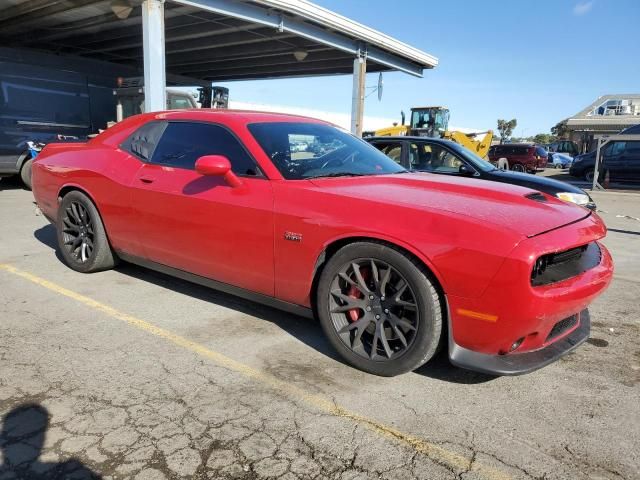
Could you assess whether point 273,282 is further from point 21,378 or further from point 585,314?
point 585,314

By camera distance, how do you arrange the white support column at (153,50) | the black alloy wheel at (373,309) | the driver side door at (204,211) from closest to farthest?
1. the black alloy wheel at (373,309)
2. the driver side door at (204,211)
3. the white support column at (153,50)

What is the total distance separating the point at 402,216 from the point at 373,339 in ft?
2.40

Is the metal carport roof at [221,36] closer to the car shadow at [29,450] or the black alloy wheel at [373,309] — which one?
the black alloy wheel at [373,309]

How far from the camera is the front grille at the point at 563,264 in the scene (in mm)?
2412

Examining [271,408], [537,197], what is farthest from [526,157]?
[271,408]

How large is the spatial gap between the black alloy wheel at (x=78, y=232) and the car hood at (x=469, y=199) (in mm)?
2493

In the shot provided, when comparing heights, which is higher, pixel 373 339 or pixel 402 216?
pixel 402 216

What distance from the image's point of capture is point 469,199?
9.27ft

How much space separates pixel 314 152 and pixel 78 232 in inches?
98.4

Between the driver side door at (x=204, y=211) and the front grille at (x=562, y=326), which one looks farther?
the driver side door at (x=204, y=211)

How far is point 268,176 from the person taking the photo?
125 inches

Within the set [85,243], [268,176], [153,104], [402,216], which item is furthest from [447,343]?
[153,104]

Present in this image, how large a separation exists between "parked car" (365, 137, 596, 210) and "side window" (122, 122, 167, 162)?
145 inches

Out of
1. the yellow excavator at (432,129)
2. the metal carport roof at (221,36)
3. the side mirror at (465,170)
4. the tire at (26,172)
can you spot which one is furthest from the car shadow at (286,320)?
the yellow excavator at (432,129)
